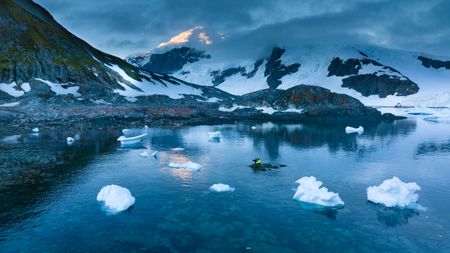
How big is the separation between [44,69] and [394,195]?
13758 cm

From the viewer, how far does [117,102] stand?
12525 cm

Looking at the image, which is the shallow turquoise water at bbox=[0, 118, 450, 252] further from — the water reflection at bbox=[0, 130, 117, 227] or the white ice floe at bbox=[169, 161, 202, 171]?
the white ice floe at bbox=[169, 161, 202, 171]

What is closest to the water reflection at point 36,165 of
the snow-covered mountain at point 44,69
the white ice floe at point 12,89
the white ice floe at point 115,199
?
the white ice floe at point 115,199

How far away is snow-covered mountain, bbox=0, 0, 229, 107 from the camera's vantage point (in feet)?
388

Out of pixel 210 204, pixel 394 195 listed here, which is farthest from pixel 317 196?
pixel 210 204

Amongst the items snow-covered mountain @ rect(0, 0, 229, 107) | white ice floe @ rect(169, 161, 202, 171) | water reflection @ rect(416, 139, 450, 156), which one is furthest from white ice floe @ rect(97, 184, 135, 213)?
snow-covered mountain @ rect(0, 0, 229, 107)

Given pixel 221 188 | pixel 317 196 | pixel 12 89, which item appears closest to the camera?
pixel 317 196

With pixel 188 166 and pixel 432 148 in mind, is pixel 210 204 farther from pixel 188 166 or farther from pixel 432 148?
pixel 432 148

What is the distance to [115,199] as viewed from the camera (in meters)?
26.6

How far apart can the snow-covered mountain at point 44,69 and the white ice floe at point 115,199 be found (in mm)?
85141

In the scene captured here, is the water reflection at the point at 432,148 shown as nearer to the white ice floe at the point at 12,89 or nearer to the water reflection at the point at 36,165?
the water reflection at the point at 36,165

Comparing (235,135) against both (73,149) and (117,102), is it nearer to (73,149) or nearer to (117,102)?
(73,149)

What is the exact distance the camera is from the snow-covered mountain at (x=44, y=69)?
11821 centimetres

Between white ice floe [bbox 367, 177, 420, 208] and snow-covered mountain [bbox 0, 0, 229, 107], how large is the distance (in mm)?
97993
